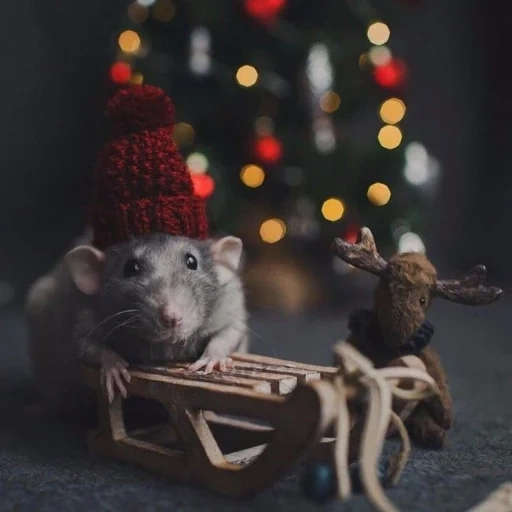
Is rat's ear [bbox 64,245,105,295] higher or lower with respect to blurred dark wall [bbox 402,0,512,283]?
lower

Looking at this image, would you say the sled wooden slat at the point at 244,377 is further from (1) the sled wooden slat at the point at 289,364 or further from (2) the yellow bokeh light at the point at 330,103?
(2) the yellow bokeh light at the point at 330,103

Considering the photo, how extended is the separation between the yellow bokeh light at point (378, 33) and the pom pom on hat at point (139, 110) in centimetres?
154

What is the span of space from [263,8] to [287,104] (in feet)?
1.22

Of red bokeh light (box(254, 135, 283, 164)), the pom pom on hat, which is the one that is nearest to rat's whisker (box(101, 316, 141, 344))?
the pom pom on hat

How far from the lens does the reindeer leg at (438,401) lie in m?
1.30

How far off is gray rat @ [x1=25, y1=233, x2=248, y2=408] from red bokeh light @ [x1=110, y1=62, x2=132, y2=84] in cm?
126

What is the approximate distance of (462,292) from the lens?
1267 millimetres

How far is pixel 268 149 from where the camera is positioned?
2676mm

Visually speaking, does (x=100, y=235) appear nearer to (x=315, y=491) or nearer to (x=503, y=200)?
(x=315, y=491)

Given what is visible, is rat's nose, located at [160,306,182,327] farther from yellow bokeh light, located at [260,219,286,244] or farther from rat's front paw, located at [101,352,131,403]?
yellow bokeh light, located at [260,219,286,244]

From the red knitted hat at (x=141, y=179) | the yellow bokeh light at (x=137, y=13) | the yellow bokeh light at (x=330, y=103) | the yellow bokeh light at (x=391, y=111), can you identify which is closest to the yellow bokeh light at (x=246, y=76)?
the yellow bokeh light at (x=330, y=103)

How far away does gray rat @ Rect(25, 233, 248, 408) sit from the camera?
4.05ft

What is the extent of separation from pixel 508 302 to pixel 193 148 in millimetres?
1500

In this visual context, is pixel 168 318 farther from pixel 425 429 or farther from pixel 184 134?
pixel 184 134
